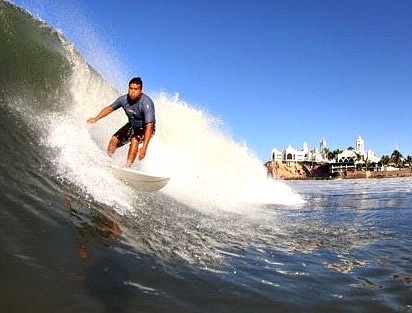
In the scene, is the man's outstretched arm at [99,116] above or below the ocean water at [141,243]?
above

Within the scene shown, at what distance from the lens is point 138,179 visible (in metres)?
7.18

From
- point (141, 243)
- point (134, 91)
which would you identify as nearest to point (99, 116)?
point (134, 91)

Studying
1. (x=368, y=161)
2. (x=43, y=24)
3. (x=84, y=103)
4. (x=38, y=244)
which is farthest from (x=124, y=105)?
(x=368, y=161)

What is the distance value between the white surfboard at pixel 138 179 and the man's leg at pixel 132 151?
59cm

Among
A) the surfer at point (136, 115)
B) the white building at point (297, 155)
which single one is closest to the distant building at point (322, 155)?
the white building at point (297, 155)

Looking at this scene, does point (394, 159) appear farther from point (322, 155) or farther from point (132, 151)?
point (132, 151)

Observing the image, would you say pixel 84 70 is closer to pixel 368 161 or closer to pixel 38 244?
pixel 38 244

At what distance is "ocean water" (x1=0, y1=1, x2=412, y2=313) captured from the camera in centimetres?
305

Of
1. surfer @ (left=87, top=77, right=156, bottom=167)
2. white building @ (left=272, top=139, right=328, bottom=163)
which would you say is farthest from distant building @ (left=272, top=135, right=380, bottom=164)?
surfer @ (left=87, top=77, right=156, bottom=167)

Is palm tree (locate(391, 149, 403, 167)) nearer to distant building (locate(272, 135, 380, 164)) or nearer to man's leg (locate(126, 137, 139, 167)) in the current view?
distant building (locate(272, 135, 380, 164))

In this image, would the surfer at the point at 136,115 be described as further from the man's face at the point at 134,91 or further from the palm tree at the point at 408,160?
the palm tree at the point at 408,160

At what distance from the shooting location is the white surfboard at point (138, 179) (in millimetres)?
6898

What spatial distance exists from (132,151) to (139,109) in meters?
0.81

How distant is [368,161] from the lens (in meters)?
154
